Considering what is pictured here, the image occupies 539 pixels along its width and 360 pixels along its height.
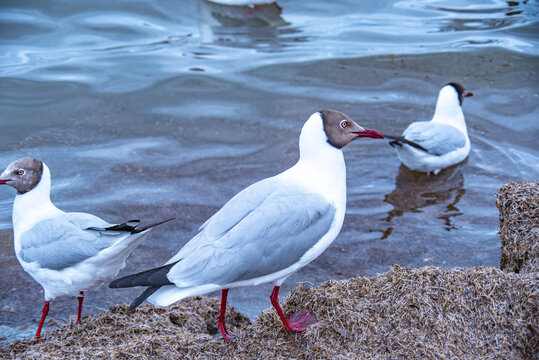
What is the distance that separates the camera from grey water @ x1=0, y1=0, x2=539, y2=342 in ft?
18.2

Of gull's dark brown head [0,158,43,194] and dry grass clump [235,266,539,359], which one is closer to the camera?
dry grass clump [235,266,539,359]

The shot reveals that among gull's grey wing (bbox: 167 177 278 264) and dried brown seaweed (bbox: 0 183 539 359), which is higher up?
gull's grey wing (bbox: 167 177 278 264)

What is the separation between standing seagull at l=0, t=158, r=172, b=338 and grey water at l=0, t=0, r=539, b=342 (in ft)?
1.85

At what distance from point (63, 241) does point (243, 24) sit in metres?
8.96

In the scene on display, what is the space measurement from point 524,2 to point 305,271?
10.3m

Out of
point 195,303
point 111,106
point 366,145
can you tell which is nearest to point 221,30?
point 111,106

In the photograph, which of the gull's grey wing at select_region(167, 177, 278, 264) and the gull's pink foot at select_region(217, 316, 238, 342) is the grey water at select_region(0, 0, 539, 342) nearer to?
the gull's pink foot at select_region(217, 316, 238, 342)

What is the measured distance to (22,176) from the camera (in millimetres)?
4262

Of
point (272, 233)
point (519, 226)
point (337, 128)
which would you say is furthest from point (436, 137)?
point (272, 233)

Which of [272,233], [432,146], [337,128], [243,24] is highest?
[243,24]

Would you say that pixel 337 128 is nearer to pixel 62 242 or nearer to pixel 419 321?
pixel 419 321

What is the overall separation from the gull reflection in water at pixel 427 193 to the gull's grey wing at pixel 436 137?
35cm

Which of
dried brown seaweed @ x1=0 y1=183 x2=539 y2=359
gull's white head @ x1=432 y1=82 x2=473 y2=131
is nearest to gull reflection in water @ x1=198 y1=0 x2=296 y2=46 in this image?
gull's white head @ x1=432 y1=82 x2=473 y2=131

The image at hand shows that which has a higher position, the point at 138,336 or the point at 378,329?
the point at 378,329
